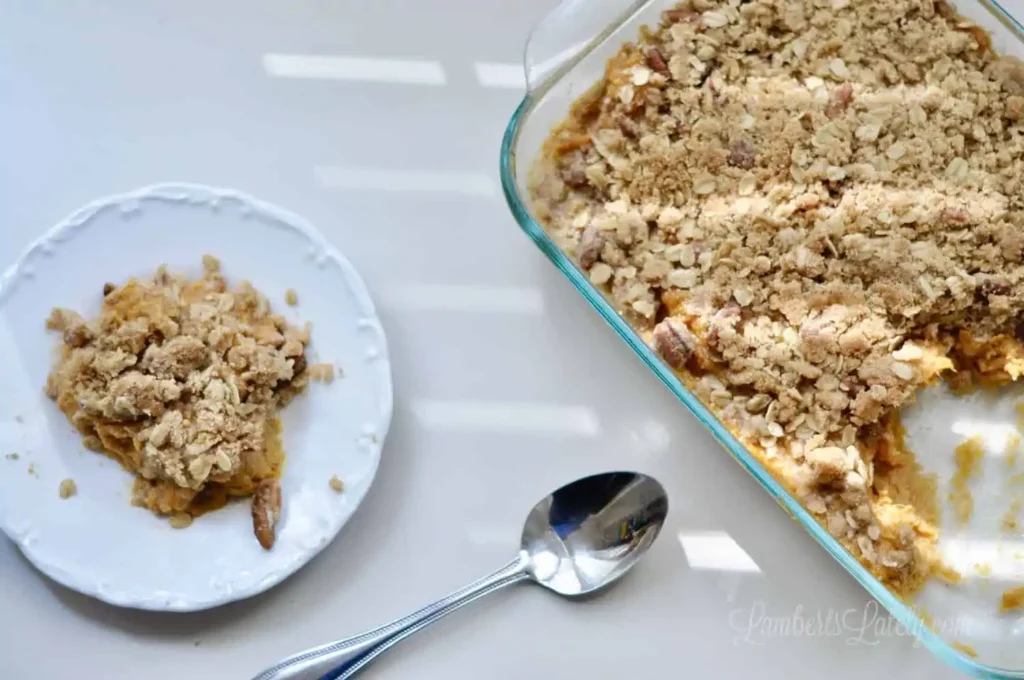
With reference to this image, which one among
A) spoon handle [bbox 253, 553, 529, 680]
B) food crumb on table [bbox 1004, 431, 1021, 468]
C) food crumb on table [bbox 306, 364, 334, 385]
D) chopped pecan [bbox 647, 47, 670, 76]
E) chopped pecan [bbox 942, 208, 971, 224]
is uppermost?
chopped pecan [bbox 647, 47, 670, 76]

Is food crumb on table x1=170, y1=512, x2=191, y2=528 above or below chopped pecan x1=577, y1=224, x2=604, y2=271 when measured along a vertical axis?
below

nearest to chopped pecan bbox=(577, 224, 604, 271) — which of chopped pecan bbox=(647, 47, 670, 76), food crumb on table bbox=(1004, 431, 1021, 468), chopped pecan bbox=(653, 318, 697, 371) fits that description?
chopped pecan bbox=(653, 318, 697, 371)

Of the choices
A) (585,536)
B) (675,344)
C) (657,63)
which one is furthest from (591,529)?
(657,63)

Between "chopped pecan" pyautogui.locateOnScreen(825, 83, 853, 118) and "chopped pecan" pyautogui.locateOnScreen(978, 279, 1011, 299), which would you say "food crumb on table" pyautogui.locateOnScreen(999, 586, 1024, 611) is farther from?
"chopped pecan" pyautogui.locateOnScreen(825, 83, 853, 118)

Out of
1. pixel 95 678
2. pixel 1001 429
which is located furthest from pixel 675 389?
pixel 95 678

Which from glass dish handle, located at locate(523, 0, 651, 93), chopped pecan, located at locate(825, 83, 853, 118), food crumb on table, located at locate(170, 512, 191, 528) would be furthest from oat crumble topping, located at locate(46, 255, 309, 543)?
chopped pecan, located at locate(825, 83, 853, 118)

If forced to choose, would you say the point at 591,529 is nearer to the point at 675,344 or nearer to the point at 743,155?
the point at 675,344

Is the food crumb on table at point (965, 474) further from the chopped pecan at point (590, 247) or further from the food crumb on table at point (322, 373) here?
the food crumb on table at point (322, 373)

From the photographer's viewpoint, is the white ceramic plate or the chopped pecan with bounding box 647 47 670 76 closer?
the white ceramic plate

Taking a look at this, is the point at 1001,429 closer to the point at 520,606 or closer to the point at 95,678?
the point at 520,606
